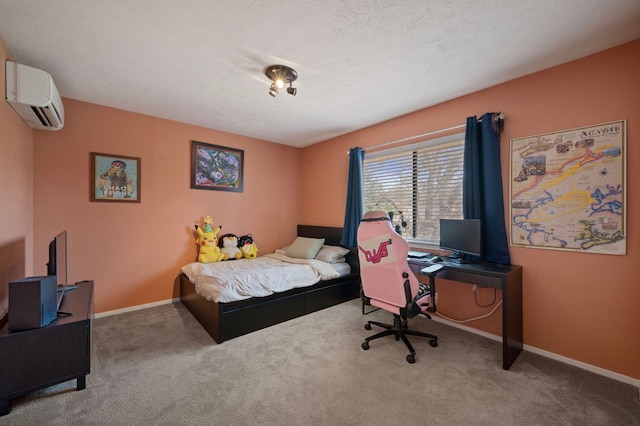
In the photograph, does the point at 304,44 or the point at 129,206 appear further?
the point at 129,206

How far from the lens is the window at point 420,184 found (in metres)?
3.01

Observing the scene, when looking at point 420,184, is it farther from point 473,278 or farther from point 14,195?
point 14,195

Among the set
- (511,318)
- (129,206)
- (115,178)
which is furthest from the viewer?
(129,206)

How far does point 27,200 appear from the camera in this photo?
2578mm

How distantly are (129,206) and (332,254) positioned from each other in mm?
2729

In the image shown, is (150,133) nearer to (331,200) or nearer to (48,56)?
(48,56)

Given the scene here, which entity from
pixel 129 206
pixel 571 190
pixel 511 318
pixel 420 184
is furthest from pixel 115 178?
pixel 571 190

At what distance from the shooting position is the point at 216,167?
4.00m

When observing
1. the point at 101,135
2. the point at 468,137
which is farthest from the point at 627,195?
the point at 101,135

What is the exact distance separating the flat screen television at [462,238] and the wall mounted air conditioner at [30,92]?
386 cm

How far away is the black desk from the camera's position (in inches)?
83.7

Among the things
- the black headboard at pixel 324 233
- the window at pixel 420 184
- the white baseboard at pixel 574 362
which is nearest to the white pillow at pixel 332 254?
the black headboard at pixel 324 233

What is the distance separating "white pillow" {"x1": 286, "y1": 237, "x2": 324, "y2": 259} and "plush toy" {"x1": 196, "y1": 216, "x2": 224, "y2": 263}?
1062mm

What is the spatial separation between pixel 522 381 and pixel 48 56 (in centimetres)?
459
